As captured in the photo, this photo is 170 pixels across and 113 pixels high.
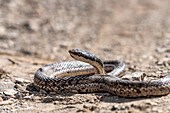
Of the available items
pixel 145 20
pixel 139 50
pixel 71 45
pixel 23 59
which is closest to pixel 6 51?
pixel 23 59

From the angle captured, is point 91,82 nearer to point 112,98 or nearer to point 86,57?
point 86,57

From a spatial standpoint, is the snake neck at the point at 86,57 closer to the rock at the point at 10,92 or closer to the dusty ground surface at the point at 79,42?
the dusty ground surface at the point at 79,42

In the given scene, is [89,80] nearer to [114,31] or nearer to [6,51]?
[6,51]

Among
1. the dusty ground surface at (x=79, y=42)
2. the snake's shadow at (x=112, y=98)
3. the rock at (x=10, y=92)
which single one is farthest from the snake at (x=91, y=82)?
the rock at (x=10, y=92)

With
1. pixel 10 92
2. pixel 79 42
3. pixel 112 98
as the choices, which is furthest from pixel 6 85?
pixel 79 42

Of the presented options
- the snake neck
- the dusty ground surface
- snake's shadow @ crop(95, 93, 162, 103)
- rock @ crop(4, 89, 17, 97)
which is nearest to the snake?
the snake neck

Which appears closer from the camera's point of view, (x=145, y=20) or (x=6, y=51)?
(x=6, y=51)
